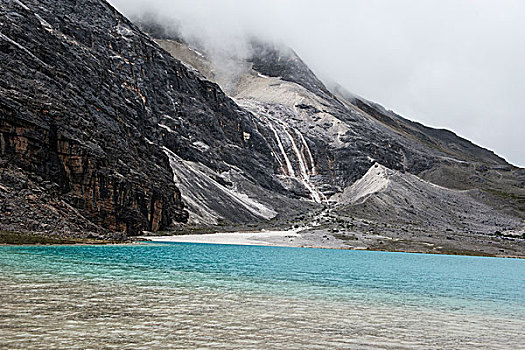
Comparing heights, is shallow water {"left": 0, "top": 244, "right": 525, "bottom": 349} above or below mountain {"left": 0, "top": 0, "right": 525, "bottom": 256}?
below

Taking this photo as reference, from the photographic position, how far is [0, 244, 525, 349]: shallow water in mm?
13562

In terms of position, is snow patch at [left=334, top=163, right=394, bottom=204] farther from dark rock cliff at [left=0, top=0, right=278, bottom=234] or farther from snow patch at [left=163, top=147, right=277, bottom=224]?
snow patch at [left=163, top=147, right=277, bottom=224]

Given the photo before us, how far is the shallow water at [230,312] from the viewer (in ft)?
44.5

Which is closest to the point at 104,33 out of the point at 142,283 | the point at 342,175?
the point at 342,175

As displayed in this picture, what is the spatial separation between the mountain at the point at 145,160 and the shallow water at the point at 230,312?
38.0 metres

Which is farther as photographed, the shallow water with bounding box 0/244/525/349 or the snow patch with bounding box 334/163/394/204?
the snow patch with bounding box 334/163/394/204

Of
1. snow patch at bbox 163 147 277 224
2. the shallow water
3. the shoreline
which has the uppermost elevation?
snow patch at bbox 163 147 277 224

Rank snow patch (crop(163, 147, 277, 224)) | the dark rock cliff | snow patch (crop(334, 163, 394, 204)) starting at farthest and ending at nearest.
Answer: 1. snow patch (crop(334, 163, 394, 204))
2. snow patch (crop(163, 147, 277, 224))
3. the dark rock cliff

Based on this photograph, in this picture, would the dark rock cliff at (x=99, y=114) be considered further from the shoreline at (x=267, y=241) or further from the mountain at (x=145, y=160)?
the shoreline at (x=267, y=241)

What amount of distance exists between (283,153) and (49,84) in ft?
411

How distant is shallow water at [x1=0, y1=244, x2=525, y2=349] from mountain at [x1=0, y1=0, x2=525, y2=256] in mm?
38004

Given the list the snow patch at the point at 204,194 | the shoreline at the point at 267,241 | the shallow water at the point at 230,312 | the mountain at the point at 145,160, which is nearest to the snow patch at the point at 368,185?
the mountain at the point at 145,160

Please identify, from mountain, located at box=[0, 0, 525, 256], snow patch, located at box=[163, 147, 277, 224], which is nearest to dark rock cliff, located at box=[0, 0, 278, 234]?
mountain, located at box=[0, 0, 525, 256]

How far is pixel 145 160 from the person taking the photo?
102062 mm
